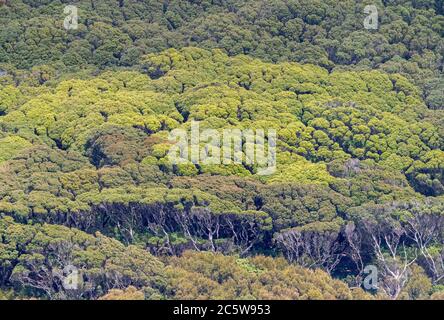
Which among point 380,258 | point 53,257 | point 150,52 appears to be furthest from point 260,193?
point 150,52

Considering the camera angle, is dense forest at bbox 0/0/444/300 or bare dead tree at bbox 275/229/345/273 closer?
dense forest at bbox 0/0/444/300

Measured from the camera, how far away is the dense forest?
72.1m

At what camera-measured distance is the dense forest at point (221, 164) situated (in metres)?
72.1

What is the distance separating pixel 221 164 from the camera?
264 feet

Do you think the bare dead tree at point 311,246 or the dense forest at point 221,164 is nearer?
the dense forest at point 221,164

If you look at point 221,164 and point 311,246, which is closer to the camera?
point 311,246

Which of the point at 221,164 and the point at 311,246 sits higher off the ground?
the point at 221,164

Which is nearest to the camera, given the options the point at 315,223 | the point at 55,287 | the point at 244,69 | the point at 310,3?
the point at 55,287

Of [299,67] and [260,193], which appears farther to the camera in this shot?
[299,67]

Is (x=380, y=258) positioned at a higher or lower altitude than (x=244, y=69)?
lower

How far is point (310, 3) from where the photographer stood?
98.8 metres

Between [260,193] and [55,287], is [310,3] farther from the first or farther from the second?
[55,287]

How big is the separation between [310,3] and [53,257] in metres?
32.8

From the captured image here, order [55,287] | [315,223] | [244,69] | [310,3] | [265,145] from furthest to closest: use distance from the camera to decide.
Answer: [310,3], [244,69], [265,145], [315,223], [55,287]
